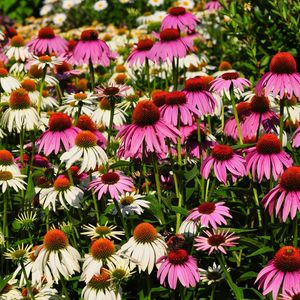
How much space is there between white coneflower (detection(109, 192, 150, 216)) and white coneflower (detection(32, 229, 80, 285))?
0.44 metres

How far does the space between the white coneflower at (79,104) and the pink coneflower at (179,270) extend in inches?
55.7

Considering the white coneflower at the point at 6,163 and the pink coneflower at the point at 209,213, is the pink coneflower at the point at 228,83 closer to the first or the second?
the pink coneflower at the point at 209,213

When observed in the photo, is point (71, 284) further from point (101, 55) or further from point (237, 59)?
point (237, 59)

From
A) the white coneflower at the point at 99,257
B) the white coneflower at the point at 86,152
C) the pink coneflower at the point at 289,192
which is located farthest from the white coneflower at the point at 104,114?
the pink coneflower at the point at 289,192

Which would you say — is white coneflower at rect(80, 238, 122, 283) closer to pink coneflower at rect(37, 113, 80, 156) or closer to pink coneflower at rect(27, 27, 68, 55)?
pink coneflower at rect(37, 113, 80, 156)

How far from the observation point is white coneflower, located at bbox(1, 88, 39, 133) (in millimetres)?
3818

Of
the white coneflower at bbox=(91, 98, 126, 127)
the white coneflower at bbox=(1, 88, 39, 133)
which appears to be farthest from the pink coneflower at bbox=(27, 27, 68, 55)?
the white coneflower at bbox=(1, 88, 39, 133)

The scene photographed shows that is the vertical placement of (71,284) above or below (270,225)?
below

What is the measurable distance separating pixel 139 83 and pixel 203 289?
301cm

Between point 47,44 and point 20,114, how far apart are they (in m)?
1.39

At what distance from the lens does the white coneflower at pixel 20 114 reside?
3818 mm

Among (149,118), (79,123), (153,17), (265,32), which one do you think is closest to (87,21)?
(153,17)

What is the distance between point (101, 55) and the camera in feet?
15.4

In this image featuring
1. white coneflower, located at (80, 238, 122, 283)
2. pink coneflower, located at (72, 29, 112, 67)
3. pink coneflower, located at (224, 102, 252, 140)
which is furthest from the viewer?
pink coneflower, located at (72, 29, 112, 67)
